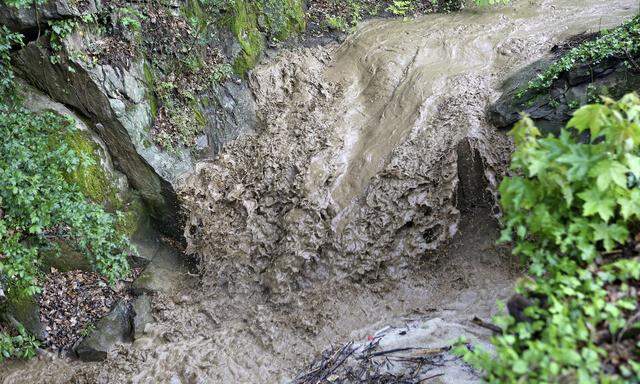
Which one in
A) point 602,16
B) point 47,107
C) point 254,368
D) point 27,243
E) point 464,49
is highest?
point 47,107

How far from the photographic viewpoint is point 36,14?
234 inches

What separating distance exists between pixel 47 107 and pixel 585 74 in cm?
665

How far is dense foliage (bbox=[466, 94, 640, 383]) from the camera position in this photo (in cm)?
215

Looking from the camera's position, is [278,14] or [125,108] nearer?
[125,108]

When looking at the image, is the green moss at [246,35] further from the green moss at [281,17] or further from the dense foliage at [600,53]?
the dense foliage at [600,53]

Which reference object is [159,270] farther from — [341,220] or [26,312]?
[341,220]

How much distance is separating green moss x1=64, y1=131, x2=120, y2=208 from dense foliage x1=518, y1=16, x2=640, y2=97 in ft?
18.2

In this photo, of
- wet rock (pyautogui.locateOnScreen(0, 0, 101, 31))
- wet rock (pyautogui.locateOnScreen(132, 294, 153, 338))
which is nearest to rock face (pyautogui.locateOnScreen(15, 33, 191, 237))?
wet rock (pyautogui.locateOnScreen(0, 0, 101, 31))

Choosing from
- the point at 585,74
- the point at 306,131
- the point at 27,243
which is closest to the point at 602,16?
the point at 585,74

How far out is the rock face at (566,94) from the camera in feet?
17.6

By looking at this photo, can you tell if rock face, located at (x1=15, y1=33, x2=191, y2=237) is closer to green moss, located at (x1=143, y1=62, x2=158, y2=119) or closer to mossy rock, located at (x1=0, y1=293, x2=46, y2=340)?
green moss, located at (x1=143, y1=62, x2=158, y2=119)

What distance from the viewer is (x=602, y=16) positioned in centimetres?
766

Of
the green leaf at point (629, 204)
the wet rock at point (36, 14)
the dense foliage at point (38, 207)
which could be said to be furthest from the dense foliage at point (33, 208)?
the green leaf at point (629, 204)

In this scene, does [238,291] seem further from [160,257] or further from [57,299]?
[57,299]
